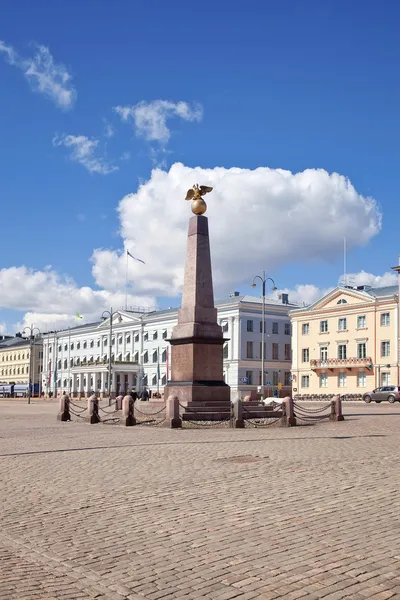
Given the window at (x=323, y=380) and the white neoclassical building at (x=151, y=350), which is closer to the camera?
the window at (x=323, y=380)

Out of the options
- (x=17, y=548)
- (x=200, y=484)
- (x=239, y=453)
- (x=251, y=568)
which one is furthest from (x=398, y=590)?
(x=239, y=453)

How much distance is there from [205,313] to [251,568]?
21.3m

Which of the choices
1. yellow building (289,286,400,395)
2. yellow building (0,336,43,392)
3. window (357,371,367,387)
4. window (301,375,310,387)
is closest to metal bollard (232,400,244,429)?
yellow building (289,286,400,395)

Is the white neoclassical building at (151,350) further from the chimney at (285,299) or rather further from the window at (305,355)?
the window at (305,355)

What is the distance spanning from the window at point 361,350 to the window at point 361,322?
1.76m

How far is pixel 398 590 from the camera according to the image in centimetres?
538

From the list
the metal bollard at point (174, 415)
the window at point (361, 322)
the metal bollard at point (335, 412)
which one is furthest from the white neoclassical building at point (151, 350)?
the metal bollard at point (174, 415)

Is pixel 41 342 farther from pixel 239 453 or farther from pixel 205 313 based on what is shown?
pixel 239 453

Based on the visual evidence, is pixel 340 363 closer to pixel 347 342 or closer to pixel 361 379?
pixel 347 342

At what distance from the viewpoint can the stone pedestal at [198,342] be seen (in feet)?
86.1

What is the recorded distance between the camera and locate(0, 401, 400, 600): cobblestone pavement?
560cm

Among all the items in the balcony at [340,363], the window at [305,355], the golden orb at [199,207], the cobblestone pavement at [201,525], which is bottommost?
the cobblestone pavement at [201,525]

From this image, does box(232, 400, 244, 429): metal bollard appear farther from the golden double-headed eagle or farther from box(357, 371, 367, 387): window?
box(357, 371, 367, 387): window

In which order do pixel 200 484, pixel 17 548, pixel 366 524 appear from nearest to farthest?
pixel 17 548
pixel 366 524
pixel 200 484
